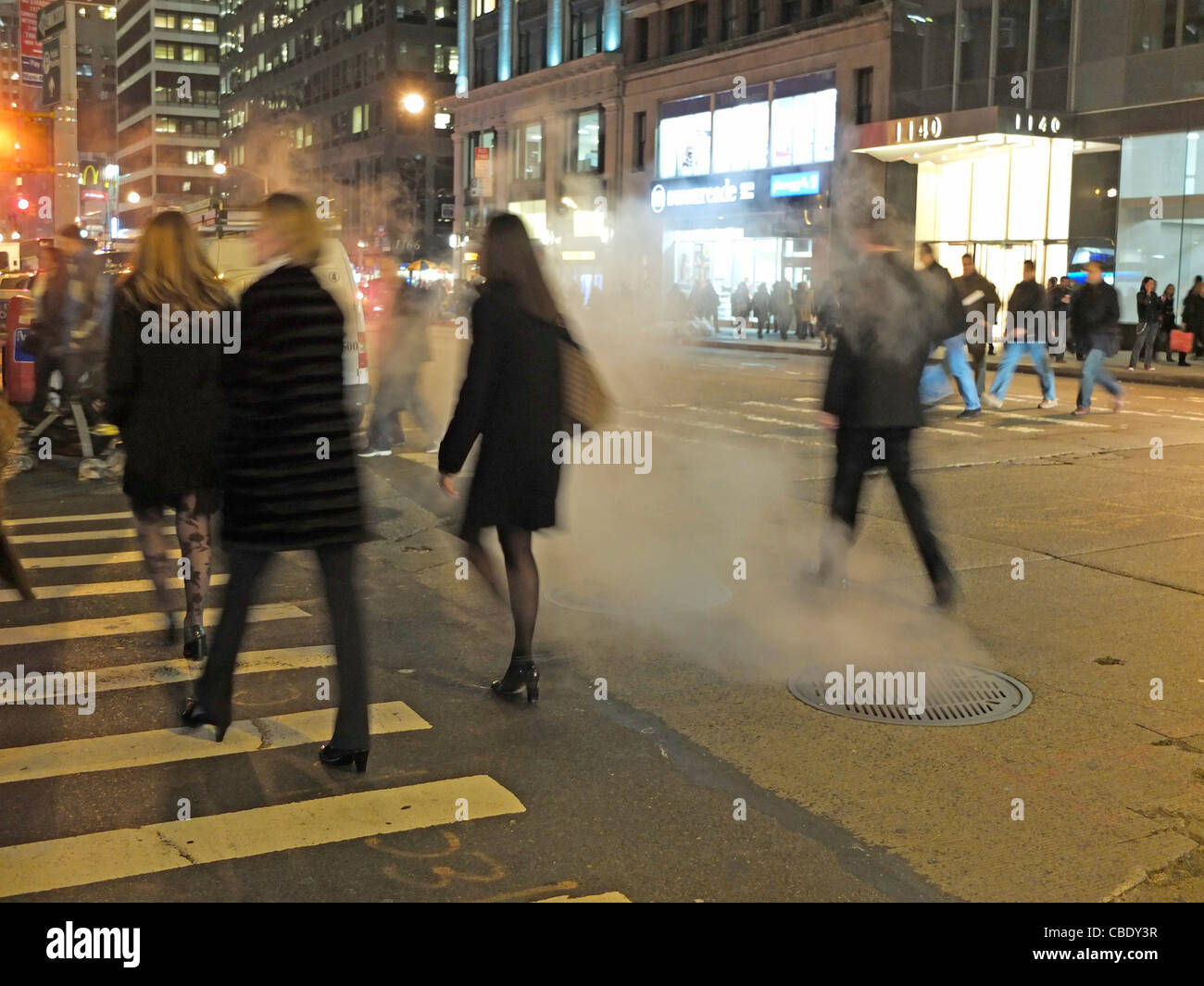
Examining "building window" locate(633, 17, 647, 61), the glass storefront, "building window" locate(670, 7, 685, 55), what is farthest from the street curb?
"building window" locate(633, 17, 647, 61)

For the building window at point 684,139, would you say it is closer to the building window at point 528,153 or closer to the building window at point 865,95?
the building window at point 865,95

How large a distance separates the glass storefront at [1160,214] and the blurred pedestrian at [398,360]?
19196 mm

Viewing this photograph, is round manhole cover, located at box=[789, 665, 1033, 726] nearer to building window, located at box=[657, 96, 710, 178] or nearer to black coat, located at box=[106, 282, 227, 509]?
black coat, located at box=[106, 282, 227, 509]

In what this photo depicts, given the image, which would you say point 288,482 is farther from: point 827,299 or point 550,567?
point 827,299

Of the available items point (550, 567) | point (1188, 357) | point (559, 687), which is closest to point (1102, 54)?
point (1188, 357)

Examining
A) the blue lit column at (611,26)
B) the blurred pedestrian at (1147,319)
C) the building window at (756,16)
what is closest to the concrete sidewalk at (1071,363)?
the blurred pedestrian at (1147,319)

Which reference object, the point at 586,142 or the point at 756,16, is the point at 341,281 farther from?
the point at 586,142

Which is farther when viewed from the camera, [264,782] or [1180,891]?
[264,782]

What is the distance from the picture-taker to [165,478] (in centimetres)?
546

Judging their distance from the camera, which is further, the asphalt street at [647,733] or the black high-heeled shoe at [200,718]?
the black high-heeled shoe at [200,718]

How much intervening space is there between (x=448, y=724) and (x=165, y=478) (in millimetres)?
1655

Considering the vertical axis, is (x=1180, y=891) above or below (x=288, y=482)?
below

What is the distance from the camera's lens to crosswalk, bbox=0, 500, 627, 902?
3797 mm

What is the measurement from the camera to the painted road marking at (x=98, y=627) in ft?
20.3
